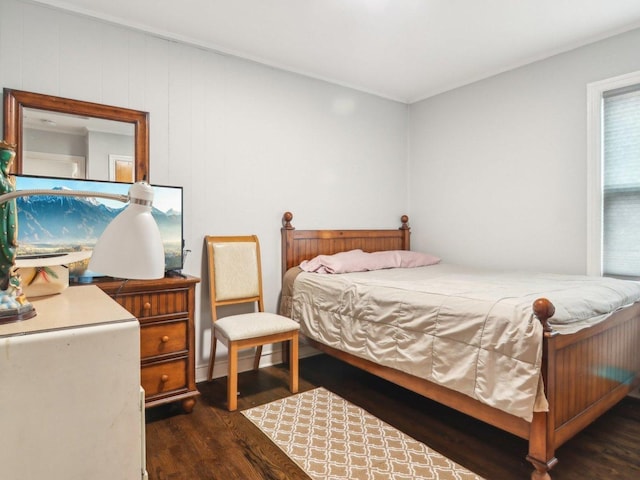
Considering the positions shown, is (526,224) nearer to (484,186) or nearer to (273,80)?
(484,186)

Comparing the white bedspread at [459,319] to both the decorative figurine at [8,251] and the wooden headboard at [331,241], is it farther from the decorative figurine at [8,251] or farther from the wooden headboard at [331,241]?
the decorative figurine at [8,251]

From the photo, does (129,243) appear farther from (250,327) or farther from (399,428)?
(399,428)

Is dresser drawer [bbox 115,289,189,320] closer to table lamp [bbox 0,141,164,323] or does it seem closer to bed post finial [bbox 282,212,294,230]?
bed post finial [bbox 282,212,294,230]

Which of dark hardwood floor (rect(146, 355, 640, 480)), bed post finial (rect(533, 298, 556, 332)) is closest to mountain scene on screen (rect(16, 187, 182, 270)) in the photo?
dark hardwood floor (rect(146, 355, 640, 480))

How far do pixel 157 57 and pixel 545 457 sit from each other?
10.7 feet

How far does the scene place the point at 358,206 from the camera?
3.98m

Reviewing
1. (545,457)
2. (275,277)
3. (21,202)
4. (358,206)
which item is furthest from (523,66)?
(21,202)

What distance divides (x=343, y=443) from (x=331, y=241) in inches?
75.4

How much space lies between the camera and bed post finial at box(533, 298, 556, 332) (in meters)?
1.66

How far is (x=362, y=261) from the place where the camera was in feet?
11.0

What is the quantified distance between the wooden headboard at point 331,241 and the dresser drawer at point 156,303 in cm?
114

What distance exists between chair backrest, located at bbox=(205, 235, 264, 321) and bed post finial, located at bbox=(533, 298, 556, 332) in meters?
2.02

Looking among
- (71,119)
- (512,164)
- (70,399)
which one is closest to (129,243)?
(70,399)

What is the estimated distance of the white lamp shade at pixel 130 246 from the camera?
0.87 m
